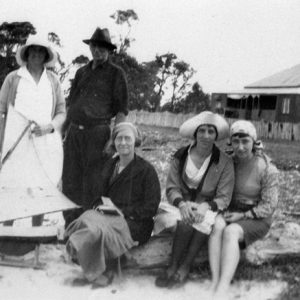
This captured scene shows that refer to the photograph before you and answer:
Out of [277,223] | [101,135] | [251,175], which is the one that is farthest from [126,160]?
[277,223]

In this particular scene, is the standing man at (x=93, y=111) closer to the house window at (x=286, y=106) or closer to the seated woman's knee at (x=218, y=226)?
the seated woman's knee at (x=218, y=226)

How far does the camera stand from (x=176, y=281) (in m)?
3.93

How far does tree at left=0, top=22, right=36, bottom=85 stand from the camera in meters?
6.46

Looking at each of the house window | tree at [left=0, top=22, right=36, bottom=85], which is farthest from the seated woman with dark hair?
the house window

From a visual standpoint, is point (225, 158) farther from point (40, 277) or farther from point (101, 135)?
point (40, 277)

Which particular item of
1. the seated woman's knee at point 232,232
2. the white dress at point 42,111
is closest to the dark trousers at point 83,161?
the white dress at point 42,111

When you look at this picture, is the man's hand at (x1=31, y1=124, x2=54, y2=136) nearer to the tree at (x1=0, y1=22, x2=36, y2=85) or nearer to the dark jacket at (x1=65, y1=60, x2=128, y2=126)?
the dark jacket at (x1=65, y1=60, x2=128, y2=126)

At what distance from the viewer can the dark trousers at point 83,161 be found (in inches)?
194

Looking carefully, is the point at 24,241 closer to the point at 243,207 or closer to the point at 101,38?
the point at 243,207

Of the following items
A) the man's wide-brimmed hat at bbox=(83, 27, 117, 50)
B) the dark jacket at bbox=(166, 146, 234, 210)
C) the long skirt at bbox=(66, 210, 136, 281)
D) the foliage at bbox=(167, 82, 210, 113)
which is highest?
the foliage at bbox=(167, 82, 210, 113)

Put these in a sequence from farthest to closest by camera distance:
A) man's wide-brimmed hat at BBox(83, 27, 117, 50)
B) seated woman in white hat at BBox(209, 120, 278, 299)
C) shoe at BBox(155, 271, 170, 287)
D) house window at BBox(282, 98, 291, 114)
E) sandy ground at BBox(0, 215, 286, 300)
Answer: house window at BBox(282, 98, 291, 114)
man's wide-brimmed hat at BBox(83, 27, 117, 50)
shoe at BBox(155, 271, 170, 287)
seated woman in white hat at BBox(209, 120, 278, 299)
sandy ground at BBox(0, 215, 286, 300)

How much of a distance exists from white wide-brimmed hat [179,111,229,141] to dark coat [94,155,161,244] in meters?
0.47

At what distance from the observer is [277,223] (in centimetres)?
562

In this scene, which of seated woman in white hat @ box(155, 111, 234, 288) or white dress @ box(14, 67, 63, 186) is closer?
seated woman in white hat @ box(155, 111, 234, 288)
